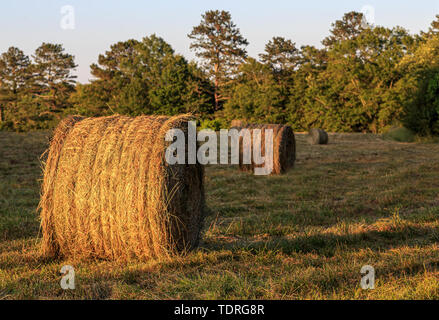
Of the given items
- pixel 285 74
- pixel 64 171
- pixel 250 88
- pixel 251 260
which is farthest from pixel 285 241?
pixel 285 74

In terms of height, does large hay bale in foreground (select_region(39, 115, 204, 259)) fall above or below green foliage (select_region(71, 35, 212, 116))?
below

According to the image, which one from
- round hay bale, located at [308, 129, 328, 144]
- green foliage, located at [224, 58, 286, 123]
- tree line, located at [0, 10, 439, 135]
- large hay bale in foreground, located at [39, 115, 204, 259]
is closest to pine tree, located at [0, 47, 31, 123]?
tree line, located at [0, 10, 439, 135]

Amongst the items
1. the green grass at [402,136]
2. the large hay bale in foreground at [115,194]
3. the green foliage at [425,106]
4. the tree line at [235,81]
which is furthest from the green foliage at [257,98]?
the large hay bale in foreground at [115,194]

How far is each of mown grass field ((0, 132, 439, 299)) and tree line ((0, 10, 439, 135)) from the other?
30019 millimetres

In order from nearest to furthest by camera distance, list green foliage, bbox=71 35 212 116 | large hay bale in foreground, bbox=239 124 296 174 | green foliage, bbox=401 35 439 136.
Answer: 1. large hay bale in foreground, bbox=239 124 296 174
2. green foliage, bbox=401 35 439 136
3. green foliage, bbox=71 35 212 116

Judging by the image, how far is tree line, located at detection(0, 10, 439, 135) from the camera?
139ft

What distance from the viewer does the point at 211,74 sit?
53938 mm

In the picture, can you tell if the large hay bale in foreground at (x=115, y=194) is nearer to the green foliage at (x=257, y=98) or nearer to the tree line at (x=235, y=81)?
the tree line at (x=235, y=81)

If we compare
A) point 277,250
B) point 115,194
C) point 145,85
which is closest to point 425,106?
point 277,250

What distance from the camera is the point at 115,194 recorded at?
5.29m

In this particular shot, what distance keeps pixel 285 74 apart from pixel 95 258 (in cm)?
4975

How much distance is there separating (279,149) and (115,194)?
9.97m

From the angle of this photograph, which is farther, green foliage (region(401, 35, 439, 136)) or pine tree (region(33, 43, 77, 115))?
pine tree (region(33, 43, 77, 115))

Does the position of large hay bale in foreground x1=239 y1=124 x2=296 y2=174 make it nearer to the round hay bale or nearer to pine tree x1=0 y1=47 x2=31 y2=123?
Answer: the round hay bale
